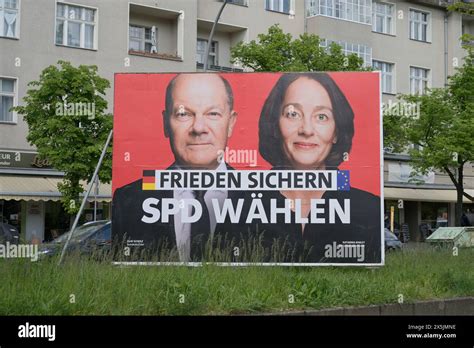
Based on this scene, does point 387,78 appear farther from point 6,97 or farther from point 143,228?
point 143,228

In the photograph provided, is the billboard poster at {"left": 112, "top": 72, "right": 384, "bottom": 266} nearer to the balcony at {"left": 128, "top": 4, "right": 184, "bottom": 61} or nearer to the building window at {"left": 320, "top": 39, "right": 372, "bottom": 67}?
the balcony at {"left": 128, "top": 4, "right": 184, "bottom": 61}

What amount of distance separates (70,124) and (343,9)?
65.4ft

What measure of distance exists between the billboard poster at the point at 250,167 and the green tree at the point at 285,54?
55.3 feet

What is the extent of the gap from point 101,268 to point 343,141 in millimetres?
4227

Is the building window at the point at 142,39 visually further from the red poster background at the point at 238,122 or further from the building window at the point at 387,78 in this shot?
the red poster background at the point at 238,122

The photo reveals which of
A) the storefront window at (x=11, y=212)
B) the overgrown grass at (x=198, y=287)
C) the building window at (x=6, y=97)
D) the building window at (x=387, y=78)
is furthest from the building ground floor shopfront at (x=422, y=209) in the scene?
the overgrown grass at (x=198, y=287)

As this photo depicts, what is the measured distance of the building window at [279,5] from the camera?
3622 cm

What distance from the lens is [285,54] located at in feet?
92.2

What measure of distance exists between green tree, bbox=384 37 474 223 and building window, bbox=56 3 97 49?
46.0ft

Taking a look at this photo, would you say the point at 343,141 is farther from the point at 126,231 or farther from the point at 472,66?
the point at 472,66

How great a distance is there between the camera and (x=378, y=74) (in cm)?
1041

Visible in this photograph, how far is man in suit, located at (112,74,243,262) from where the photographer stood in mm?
10297

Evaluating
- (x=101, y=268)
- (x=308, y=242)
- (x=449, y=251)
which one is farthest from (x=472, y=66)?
(x=101, y=268)

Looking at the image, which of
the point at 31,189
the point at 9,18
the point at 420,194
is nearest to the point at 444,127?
the point at 420,194
